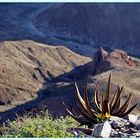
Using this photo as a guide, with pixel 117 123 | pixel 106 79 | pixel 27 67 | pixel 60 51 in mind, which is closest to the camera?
pixel 117 123

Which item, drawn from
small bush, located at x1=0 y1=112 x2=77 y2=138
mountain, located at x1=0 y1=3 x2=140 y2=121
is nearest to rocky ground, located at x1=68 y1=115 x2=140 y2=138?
small bush, located at x1=0 y1=112 x2=77 y2=138

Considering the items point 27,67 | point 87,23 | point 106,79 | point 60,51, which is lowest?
point 87,23

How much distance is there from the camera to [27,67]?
74.7 m

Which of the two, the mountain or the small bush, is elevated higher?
the small bush

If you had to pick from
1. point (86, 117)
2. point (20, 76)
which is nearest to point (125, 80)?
point (20, 76)

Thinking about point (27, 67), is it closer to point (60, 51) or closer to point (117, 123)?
point (60, 51)

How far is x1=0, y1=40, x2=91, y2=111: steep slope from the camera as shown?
6414 centimetres

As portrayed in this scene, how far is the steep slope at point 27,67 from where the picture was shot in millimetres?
64137

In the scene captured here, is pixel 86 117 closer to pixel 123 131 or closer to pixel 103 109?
pixel 103 109

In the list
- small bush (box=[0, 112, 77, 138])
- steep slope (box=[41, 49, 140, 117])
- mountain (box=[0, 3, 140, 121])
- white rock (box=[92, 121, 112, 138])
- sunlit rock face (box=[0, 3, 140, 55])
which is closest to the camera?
white rock (box=[92, 121, 112, 138])

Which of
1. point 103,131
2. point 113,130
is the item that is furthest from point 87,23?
point 103,131

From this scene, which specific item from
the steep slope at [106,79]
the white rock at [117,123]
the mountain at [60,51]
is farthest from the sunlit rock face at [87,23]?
the white rock at [117,123]

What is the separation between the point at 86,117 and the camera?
6.82 m

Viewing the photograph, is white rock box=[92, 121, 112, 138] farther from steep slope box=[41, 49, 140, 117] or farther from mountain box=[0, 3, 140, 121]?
mountain box=[0, 3, 140, 121]
